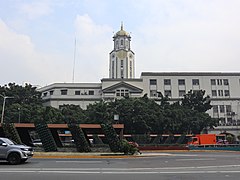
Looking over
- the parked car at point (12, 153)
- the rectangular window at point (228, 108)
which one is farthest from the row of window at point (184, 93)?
the parked car at point (12, 153)

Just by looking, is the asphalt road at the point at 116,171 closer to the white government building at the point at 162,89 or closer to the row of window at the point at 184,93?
the white government building at the point at 162,89

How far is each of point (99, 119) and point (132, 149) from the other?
96.2ft

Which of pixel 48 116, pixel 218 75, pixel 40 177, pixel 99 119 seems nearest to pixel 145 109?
pixel 99 119

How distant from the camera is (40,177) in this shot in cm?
985

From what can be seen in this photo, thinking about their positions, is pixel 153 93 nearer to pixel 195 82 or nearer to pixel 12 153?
pixel 195 82

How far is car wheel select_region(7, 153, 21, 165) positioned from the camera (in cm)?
1409

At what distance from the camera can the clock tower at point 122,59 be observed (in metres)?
87.4

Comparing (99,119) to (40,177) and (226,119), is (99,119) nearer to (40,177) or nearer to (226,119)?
(226,119)

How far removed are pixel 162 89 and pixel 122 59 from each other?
20471 mm

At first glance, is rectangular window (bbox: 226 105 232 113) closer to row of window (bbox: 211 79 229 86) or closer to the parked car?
row of window (bbox: 211 79 229 86)

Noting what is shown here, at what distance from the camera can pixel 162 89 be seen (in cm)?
7400

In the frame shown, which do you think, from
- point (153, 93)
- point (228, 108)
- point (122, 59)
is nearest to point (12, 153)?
point (153, 93)

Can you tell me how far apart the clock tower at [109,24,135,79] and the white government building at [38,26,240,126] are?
1255 centimetres

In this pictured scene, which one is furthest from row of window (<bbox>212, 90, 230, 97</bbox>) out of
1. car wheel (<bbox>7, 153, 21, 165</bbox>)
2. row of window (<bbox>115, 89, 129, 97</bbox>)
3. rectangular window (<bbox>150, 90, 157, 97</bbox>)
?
car wheel (<bbox>7, 153, 21, 165</bbox>)
